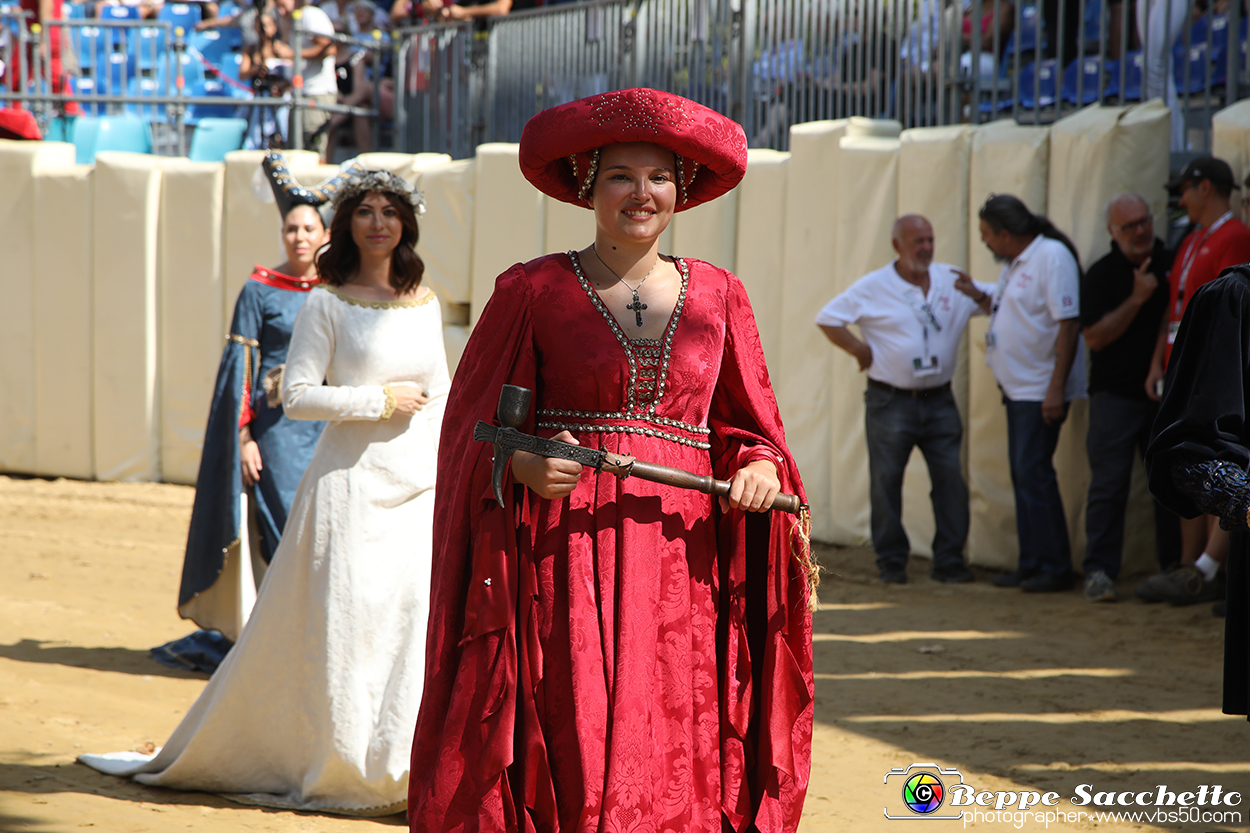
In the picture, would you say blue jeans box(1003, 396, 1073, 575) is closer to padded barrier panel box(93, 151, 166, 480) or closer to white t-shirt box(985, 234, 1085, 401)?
white t-shirt box(985, 234, 1085, 401)

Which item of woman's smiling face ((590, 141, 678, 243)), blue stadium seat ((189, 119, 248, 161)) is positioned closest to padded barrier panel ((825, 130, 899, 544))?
woman's smiling face ((590, 141, 678, 243))

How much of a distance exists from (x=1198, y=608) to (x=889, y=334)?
2363 millimetres

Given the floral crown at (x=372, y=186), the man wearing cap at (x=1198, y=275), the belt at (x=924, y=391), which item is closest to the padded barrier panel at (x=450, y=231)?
the belt at (x=924, y=391)

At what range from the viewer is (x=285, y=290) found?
5.87 meters

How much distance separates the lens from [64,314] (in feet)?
38.6

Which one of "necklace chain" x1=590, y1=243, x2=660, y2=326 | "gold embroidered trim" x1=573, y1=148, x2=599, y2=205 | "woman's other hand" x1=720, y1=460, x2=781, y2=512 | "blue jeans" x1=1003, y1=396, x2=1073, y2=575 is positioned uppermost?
"gold embroidered trim" x1=573, y1=148, x2=599, y2=205

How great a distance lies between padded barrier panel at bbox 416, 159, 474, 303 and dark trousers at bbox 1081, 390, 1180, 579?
18.2 feet

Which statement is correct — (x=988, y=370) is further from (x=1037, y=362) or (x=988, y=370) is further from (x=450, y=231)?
(x=450, y=231)

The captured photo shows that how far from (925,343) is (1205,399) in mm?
5130

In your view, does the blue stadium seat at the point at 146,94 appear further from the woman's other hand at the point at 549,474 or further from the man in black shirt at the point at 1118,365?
the woman's other hand at the point at 549,474

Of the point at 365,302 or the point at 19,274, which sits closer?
the point at 365,302

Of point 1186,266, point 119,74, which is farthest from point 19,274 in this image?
point 1186,266

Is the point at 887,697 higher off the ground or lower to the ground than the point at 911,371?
lower

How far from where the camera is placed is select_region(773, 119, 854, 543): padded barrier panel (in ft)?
30.1
